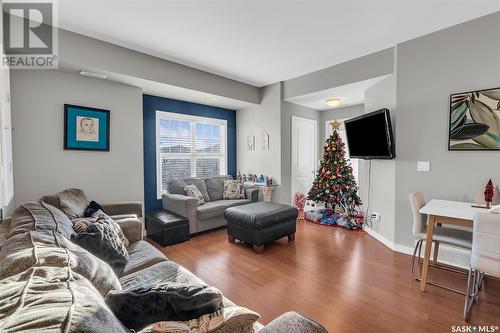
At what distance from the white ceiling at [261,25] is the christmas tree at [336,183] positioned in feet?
5.95

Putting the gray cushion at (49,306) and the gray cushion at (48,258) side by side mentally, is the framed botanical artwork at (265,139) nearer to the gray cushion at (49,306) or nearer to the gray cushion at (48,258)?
the gray cushion at (48,258)

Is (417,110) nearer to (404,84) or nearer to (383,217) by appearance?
(404,84)

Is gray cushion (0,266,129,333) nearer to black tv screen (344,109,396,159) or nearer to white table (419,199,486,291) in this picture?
white table (419,199,486,291)

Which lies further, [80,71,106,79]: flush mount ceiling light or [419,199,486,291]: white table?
[80,71,106,79]: flush mount ceiling light

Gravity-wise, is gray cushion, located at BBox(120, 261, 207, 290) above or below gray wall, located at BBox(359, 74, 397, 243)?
below

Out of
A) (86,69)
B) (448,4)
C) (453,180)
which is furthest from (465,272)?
(86,69)

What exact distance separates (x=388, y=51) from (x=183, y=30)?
2760 millimetres

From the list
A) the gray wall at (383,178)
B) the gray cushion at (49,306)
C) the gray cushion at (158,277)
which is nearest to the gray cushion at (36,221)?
the gray cushion at (158,277)

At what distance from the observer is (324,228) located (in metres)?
4.30

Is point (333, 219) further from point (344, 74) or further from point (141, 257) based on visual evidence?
point (141, 257)

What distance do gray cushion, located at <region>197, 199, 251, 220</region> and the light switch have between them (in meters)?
2.81

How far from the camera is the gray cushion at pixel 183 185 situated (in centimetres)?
420

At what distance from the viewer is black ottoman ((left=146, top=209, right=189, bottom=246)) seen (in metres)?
3.41

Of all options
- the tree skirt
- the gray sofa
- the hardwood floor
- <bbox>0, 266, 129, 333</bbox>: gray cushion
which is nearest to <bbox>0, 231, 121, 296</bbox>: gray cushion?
<bbox>0, 266, 129, 333</bbox>: gray cushion
